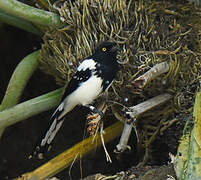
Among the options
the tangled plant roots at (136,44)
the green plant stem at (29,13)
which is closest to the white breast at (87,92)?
the tangled plant roots at (136,44)

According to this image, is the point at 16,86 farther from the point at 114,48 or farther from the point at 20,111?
the point at 114,48

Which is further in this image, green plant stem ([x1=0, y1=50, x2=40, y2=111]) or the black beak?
green plant stem ([x1=0, y1=50, x2=40, y2=111])

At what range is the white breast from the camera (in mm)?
1925

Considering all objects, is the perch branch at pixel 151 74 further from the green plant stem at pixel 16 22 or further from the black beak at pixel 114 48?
the green plant stem at pixel 16 22

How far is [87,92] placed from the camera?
1.96 m

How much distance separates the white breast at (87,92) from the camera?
192cm

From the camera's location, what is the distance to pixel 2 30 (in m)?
2.87

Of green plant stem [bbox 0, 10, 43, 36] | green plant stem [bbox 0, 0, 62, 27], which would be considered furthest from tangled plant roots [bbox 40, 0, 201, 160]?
green plant stem [bbox 0, 10, 43, 36]

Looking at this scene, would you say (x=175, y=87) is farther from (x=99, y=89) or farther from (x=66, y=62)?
(x=66, y=62)

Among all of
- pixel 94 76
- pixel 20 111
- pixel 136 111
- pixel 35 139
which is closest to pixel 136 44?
pixel 94 76

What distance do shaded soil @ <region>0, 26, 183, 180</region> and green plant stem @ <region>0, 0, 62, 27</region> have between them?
0.54 metres

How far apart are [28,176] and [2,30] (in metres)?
1.24

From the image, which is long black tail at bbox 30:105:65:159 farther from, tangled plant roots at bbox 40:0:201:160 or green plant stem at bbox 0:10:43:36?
green plant stem at bbox 0:10:43:36

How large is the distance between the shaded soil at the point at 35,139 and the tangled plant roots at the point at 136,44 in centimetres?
29
